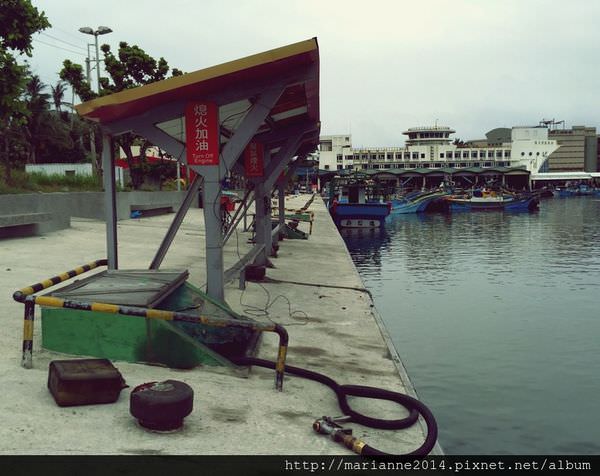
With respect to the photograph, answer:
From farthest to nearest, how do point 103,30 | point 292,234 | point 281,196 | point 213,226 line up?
1. point 103,30
2. point 292,234
3. point 281,196
4. point 213,226

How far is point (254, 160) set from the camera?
1402 centimetres

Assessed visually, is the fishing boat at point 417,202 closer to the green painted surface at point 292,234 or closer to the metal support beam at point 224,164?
the green painted surface at point 292,234

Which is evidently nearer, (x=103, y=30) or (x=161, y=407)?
(x=161, y=407)

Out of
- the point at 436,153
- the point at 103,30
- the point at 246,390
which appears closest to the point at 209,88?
the point at 246,390

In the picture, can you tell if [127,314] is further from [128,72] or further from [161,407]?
[128,72]

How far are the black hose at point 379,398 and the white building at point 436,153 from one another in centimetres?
12365

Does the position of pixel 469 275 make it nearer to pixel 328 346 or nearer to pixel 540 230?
pixel 328 346

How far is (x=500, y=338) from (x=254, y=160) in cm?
773

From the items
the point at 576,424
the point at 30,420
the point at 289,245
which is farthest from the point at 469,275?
the point at 30,420

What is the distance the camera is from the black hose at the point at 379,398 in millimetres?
4867

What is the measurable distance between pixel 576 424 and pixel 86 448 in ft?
26.0

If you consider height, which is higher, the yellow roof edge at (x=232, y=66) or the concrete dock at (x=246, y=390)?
the yellow roof edge at (x=232, y=66)

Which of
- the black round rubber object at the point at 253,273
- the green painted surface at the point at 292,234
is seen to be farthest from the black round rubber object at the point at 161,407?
the green painted surface at the point at 292,234

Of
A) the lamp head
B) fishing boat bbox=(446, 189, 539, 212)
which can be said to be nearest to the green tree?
the lamp head
